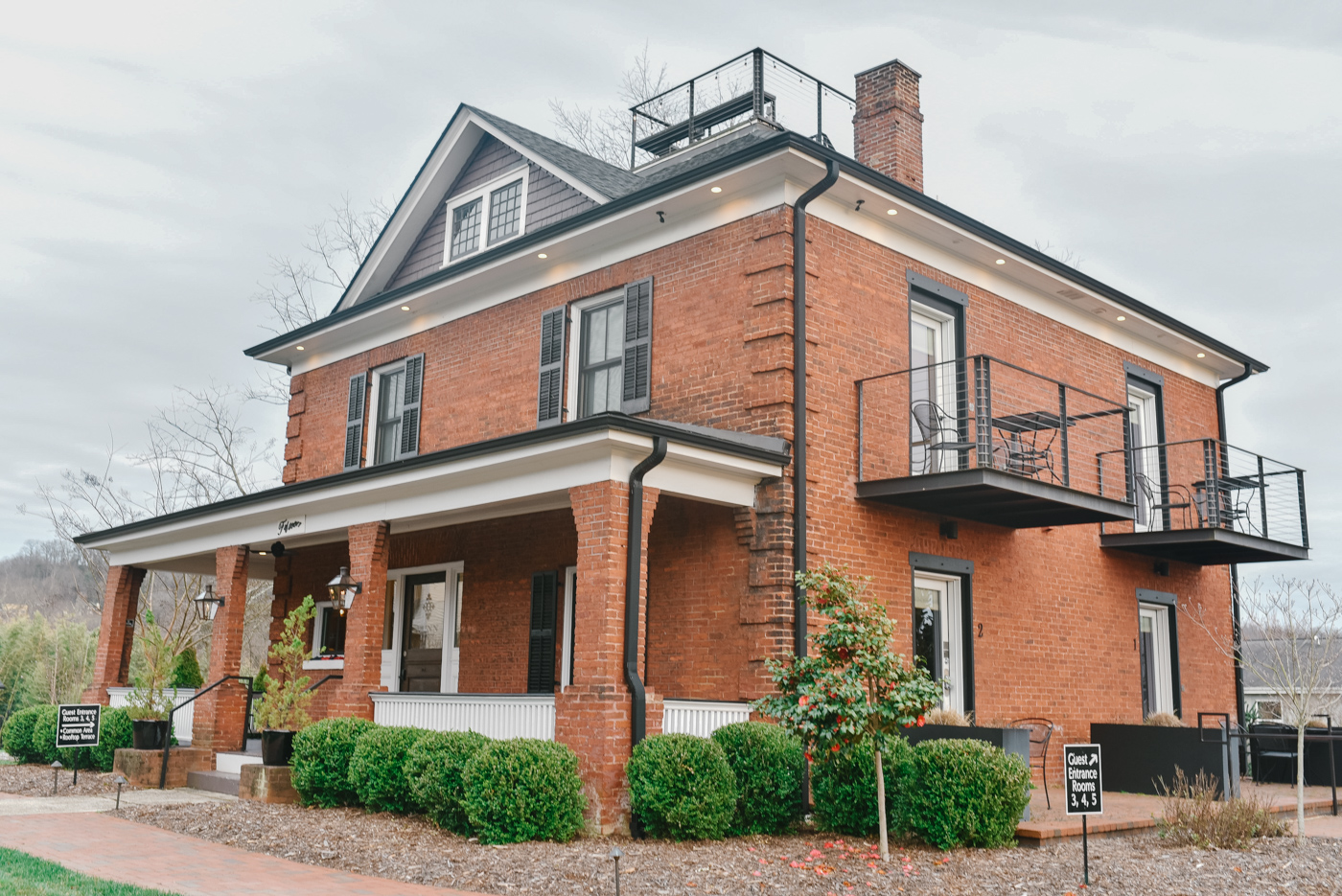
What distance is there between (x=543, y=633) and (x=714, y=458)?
410cm

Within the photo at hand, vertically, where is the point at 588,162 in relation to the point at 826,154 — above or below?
above

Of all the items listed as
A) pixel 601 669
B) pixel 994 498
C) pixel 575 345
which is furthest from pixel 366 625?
pixel 994 498

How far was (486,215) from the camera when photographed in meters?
16.2

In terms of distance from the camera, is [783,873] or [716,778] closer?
[783,873]

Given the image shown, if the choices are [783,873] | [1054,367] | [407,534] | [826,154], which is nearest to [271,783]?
[407,534]

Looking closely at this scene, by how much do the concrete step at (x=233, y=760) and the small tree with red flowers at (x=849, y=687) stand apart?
7103 millimetres

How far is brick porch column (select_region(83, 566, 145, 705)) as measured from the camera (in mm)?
15992

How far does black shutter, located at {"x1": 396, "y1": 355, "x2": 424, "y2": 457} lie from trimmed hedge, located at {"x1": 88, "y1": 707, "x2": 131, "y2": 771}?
5.05 m

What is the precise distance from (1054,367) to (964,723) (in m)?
5.72

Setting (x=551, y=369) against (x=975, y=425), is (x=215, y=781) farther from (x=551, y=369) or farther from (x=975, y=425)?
(x=975, y=425)

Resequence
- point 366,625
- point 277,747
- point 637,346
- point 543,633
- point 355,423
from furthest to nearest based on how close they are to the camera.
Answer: point 355,423, point 543,633, point 637,346, point 366,625, point 277,747

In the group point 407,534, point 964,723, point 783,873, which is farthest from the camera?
point 407,534

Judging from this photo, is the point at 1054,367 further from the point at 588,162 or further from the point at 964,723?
the point at 588,162

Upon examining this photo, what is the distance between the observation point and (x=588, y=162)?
52.2ft
